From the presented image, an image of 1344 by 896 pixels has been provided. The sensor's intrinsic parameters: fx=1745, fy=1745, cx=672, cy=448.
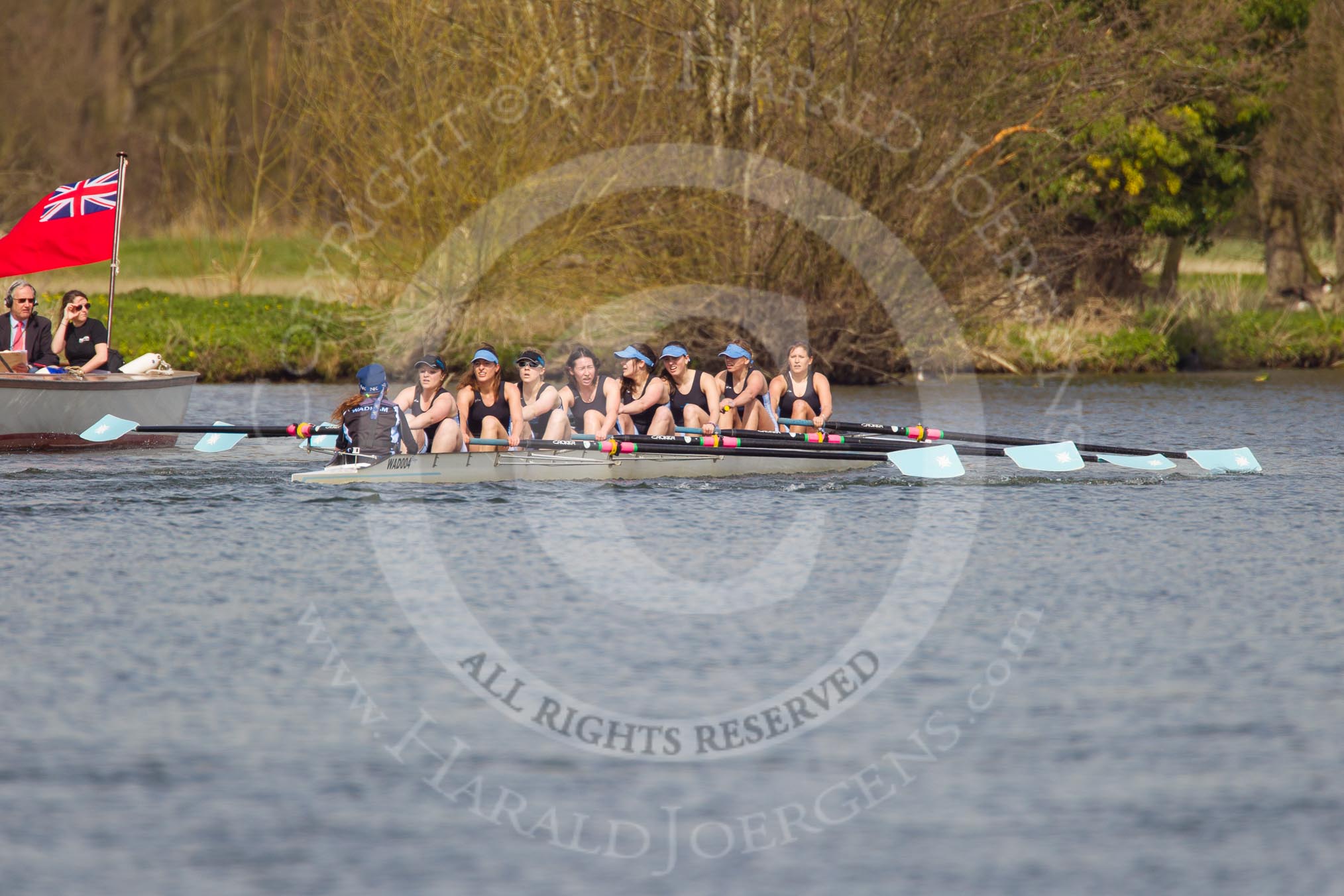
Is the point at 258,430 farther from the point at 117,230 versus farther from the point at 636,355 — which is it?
the point at 117,230

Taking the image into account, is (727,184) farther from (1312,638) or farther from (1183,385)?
(1312,638)

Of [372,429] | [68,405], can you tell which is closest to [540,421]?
[372,429]

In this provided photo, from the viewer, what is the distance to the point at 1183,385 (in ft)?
90.2

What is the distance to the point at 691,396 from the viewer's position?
16375mm

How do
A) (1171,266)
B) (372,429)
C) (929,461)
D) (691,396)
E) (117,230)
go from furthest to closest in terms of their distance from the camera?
1. (1171,266)
2. (117,230)
3. (691,396)
4. (929,461)
5. (372,429)

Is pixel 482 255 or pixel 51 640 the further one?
pixel 482 255

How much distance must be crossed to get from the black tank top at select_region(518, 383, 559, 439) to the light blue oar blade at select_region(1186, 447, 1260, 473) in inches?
228

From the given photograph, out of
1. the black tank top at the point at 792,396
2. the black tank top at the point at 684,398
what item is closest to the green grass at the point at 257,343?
the black tank top at the point at 792,396

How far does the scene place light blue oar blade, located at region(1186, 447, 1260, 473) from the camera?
1581 centimetres

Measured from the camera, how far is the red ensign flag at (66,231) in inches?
684

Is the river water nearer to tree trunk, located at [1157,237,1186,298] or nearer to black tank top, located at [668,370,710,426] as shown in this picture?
black tank top, located at [668,370,710,426]

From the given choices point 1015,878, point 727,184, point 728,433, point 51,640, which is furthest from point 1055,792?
point 727,184

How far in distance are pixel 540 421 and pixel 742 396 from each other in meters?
2.40

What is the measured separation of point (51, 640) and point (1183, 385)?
72.0ft
